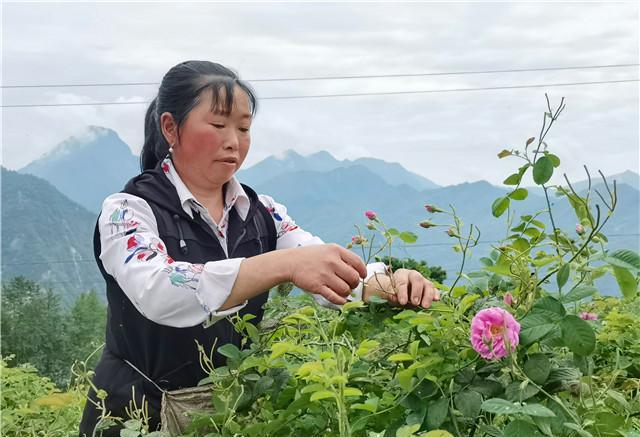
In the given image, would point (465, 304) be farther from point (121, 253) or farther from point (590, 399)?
point (121, 253)

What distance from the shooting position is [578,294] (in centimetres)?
138

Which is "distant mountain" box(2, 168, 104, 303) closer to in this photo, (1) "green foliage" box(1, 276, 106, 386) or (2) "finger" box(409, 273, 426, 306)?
(1) "green foliage" box(1, 276, 106, 386)

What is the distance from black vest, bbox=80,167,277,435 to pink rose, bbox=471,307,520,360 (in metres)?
0.76

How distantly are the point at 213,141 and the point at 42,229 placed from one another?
6319 cm

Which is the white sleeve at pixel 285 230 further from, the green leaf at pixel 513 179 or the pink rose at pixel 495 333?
the pink rose at pixel 495 333

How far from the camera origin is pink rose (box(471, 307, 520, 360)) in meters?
1.31

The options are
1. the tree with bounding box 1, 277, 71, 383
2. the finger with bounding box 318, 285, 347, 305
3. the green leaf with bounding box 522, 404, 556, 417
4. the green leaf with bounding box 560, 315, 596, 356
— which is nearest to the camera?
the green leaf with bounding box 522, 404, 556, 417

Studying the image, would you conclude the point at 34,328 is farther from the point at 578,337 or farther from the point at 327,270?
the point at 578,337

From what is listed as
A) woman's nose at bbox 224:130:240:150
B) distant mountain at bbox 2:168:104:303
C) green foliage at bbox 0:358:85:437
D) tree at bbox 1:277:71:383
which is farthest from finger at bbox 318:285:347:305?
distant mountain at bbox 2:168:104:303

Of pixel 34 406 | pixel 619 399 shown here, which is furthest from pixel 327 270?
→ pixel 34 406

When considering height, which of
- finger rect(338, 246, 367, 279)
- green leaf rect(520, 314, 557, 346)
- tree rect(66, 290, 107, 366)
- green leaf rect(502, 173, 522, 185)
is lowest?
tree rect(66, 290, 107, 366)

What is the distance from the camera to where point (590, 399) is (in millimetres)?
1530

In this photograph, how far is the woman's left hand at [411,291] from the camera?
1621 mm

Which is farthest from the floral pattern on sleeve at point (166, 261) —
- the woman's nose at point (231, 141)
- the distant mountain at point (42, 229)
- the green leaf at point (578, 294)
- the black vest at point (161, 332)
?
the distant mountain at point (42, 229)
